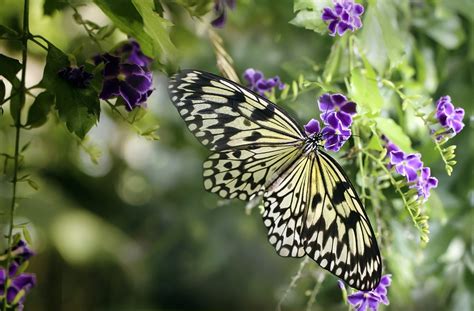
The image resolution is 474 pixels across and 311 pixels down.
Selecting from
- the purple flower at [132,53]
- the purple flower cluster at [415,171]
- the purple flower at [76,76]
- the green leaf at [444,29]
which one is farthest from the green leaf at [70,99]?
the green leaf at [444,29]

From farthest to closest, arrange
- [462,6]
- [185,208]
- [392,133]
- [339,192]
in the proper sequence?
1. [185,208]
2. [462,6]
3. [392,133]
4. [339,192]

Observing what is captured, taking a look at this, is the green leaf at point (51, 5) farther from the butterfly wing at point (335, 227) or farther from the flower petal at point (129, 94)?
the butterfly wing at point (335, 227)

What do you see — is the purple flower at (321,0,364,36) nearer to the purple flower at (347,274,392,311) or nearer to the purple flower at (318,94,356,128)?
the purple flower at (318,94,356,128)

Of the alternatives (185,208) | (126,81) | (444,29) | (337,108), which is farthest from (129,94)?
(185,208)

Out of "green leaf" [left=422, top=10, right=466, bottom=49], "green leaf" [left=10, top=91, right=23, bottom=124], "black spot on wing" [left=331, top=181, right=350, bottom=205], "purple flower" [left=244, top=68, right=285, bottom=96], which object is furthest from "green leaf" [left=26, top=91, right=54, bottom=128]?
"green leaf" [left=422, top=10, right=466, bottom=49]

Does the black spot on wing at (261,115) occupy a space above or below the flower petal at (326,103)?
below

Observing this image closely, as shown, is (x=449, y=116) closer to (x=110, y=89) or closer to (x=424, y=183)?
(x=424, y=183)
